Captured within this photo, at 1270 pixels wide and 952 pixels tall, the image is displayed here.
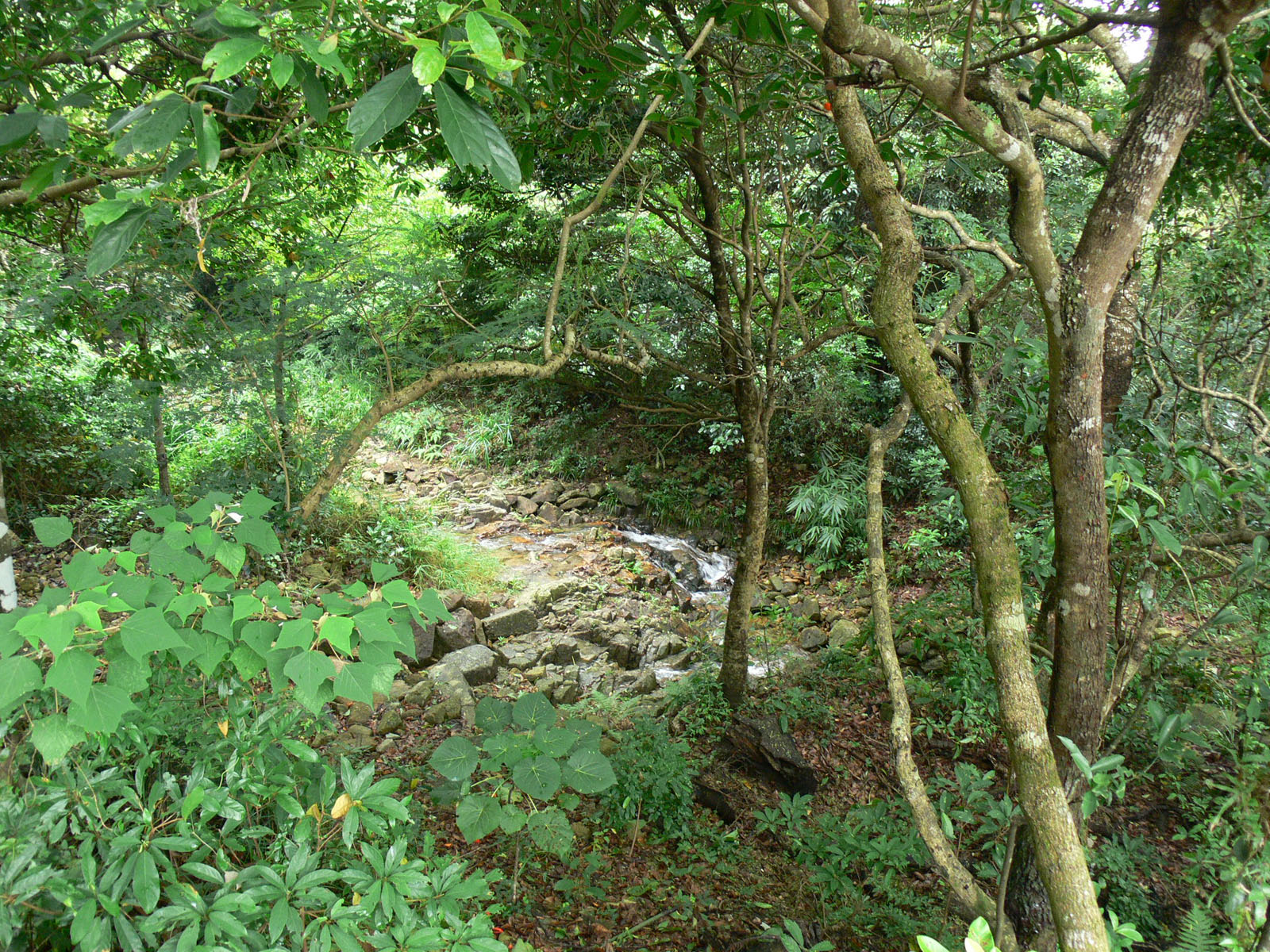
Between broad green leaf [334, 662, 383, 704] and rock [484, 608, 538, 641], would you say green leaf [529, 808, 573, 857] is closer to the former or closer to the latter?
broad green leaf [334, 662, 383, 704]

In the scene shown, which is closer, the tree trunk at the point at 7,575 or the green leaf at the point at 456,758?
the tree trunk at the point at 7,575

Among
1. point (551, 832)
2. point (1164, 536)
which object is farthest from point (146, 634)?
point (1164, 536)

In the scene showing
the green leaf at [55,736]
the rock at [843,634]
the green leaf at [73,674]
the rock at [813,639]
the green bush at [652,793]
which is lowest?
the green bush at [652,793]

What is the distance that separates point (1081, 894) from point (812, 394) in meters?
5.51

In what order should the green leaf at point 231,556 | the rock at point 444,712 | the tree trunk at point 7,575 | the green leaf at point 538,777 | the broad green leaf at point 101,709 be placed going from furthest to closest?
1. the rock at point 444,712
2. the green leaf at point 538,777
3. the tree trunk at point 7,575
4. the green leaf at point 231,556
5. the broad green leaf at point 101,709

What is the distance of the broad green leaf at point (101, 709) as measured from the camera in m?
1.16

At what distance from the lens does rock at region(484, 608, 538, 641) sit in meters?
5.17

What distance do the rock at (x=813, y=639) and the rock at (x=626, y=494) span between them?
3.15 meters

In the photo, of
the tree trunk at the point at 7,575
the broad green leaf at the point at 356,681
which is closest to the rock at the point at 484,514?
the tree trunk at the point at 7,575

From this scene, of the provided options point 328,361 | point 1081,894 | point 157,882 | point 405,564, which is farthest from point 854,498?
point 328,361

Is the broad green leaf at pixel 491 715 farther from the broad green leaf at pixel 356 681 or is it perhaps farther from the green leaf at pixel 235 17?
the green leaf at pixel 235 17

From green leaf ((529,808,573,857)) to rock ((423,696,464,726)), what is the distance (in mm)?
1591

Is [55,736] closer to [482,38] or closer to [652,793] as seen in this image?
[482,38]

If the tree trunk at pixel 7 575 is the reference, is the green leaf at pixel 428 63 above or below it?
above
